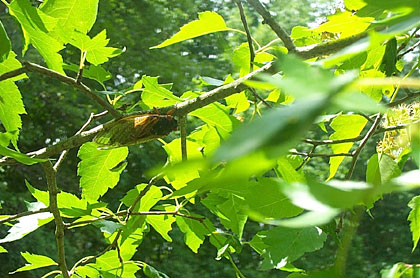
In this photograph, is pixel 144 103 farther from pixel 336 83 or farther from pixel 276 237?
pixel 336 83

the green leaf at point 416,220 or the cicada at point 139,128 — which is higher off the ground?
the cicada at point 139,128

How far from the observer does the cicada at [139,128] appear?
1.38ft

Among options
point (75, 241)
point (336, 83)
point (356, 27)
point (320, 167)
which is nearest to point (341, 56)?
point (336, 83)

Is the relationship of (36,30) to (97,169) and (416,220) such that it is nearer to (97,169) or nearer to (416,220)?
(97,169)

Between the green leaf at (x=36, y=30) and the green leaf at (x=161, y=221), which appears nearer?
the green leaf at (x=36, y=30)

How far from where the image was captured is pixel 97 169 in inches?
21.6

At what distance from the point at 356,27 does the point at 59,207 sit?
13.3 inches

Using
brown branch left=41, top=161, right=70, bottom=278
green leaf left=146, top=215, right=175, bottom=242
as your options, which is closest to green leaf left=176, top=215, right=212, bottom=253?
green leaf left=146, top=215, right=175, bottom=242

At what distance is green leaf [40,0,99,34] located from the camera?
1.47 feet

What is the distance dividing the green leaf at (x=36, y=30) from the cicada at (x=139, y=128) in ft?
0.21

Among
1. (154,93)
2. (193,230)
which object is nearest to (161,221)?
(193,230)

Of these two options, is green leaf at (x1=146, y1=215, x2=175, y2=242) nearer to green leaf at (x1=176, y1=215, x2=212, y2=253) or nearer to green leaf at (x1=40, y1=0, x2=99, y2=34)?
green leaf at (x1=176, y1=215, x2=212, y2=253)

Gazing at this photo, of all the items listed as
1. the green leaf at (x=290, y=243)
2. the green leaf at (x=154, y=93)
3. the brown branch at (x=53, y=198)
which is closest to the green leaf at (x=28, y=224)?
the brown branch at (x=53, y=198)

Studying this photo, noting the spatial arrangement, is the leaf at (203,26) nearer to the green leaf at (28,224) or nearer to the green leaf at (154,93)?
the green leaf at (154,93)
